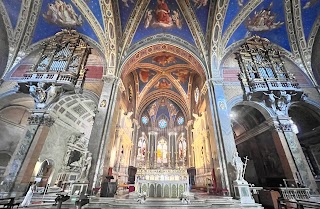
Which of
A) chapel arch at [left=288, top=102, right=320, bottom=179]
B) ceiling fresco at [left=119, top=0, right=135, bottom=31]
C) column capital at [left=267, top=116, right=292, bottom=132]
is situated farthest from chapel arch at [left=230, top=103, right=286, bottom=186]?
ceiling fresco at [left=119, top=0, right=135, bottom=31]

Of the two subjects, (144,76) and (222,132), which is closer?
(222,132)

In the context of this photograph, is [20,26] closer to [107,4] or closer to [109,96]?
[107,4]

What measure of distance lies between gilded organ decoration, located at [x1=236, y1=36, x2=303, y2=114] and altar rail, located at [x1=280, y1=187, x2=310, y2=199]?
193 inches

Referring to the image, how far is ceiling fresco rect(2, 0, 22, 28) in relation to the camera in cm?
1092

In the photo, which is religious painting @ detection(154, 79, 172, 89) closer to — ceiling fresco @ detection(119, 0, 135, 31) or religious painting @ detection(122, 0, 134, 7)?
ceiling fresco @ detection(119, 0, 135, 31)

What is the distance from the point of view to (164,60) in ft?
53.7

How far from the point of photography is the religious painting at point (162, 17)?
12.3m

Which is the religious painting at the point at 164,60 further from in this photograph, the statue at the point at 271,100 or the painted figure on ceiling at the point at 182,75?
the statue at the point at 271,100

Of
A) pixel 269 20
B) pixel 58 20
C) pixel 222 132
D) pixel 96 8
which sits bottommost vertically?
pixel 222 132

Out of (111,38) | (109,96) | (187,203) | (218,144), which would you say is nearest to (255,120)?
(218,144)

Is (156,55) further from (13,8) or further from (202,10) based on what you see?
(13,8)

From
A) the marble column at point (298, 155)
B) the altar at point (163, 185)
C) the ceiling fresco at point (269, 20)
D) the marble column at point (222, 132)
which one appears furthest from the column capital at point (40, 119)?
the marble column at point (298, 155)

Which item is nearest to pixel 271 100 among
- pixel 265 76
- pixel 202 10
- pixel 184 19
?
pixel 265 76

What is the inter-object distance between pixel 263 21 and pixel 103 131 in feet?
50.4
